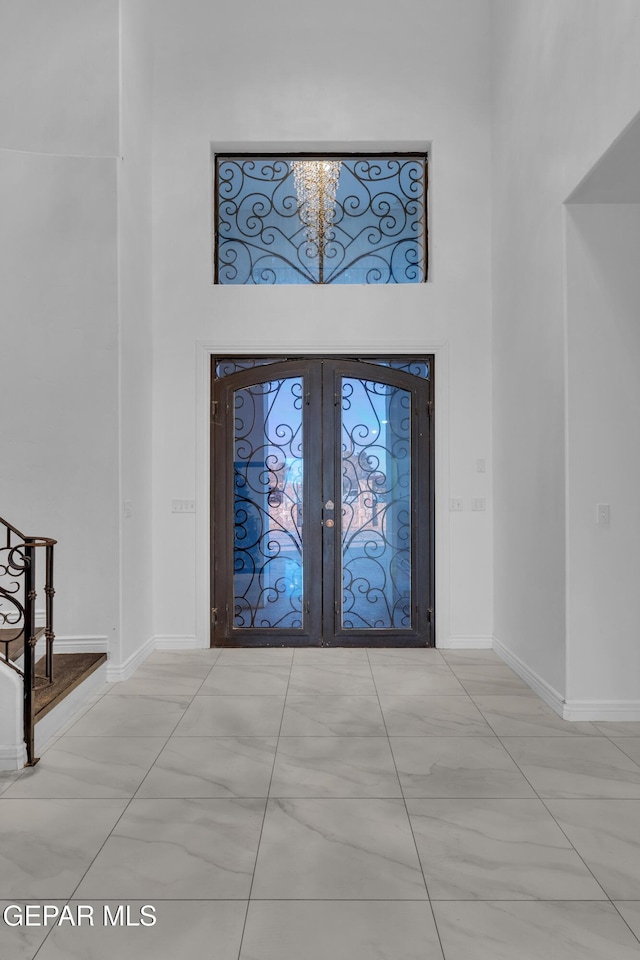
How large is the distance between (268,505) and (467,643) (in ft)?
6.17

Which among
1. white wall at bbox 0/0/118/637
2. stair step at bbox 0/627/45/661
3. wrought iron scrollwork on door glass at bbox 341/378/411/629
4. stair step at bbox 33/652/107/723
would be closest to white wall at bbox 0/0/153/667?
white wall at bbox 0/0/118/637

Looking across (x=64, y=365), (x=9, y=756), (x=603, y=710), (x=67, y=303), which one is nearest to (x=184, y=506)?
(x=64, y=365)

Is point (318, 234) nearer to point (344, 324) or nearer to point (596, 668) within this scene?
point (344, 324)

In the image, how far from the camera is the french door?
5551 millimetres

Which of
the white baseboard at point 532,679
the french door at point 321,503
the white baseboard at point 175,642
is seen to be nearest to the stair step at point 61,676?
the white baseboard at point 175,642

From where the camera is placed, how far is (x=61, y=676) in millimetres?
4027

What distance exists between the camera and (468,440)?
5.55 m

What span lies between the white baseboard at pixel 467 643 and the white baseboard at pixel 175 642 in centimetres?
A: 187

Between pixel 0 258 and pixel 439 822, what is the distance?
13.6 ft

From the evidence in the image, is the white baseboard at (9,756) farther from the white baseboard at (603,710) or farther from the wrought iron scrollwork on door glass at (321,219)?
the wrought iron scrollwork on door glass at (321,219)

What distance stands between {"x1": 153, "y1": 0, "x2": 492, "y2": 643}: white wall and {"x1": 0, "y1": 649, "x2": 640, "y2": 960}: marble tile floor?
1.56 meters

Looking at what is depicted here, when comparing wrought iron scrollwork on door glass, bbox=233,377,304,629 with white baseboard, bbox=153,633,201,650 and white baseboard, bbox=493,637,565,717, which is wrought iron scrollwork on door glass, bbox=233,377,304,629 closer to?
white baseboard, bbox=153,633,201,650

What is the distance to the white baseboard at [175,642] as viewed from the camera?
551 cm

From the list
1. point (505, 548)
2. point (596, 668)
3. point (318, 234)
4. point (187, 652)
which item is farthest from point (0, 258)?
point (596, 668)
